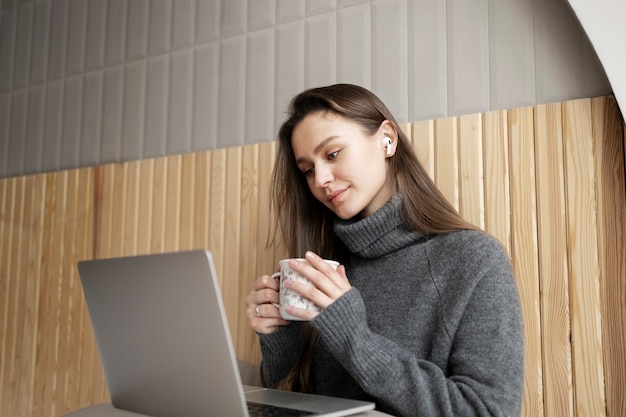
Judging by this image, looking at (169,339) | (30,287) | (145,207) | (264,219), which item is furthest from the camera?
(30,287)

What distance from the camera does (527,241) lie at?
1.31m

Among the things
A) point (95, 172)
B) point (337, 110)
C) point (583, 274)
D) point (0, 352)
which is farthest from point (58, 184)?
point (583, 274)

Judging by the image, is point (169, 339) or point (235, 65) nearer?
point (169, 339)

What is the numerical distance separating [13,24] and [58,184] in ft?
2.37

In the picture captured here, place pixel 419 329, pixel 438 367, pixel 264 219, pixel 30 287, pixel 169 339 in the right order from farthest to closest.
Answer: pixel 30 287, pixel 264 219, pixel 419 329, pixel 438 367, pixel 169 339

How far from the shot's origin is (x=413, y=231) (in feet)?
4.05

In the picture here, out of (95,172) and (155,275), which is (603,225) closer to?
(155,275)

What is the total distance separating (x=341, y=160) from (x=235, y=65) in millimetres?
726

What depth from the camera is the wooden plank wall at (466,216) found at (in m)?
1.22

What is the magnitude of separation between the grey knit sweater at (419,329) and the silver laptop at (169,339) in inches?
3.3

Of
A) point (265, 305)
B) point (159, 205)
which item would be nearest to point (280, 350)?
point (265, 305)

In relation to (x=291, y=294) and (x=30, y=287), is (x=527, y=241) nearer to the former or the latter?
(x=291, y=294)

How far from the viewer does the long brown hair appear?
123 centimetres

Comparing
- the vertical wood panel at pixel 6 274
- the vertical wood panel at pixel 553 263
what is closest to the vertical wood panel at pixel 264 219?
the vertical wood panel at pixel 553 263
